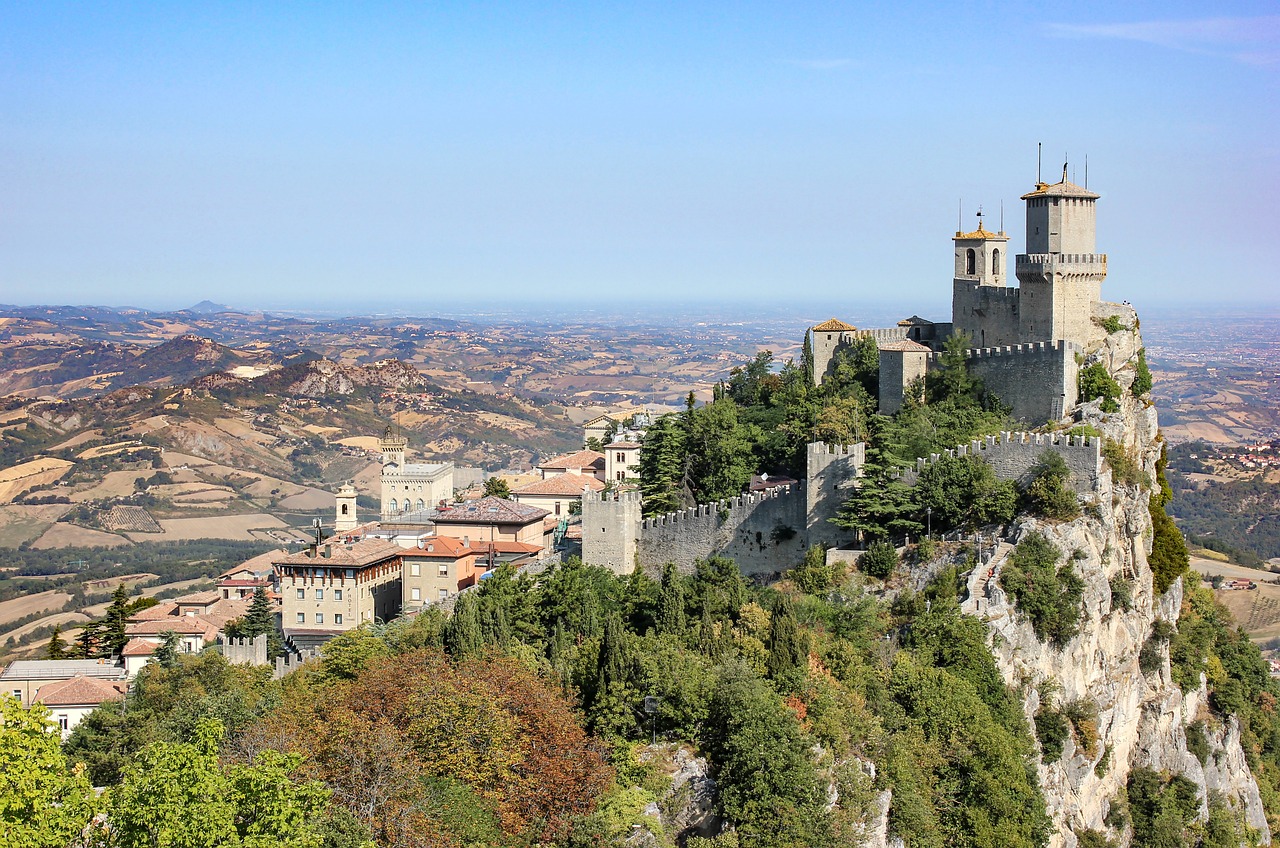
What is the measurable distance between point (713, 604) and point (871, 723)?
7.39m

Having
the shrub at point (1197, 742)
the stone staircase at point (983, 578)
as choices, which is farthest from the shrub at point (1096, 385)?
the shrub at point (1197, 742)

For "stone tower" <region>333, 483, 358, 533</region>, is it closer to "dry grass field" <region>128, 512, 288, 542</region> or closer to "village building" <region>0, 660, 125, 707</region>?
"village building" <region>0, 660, 125, 707</region>

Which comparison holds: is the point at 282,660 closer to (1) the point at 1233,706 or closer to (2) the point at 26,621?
(1) the point at 1233,706

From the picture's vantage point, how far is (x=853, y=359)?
165 feet

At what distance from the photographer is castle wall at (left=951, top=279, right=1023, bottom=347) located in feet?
153

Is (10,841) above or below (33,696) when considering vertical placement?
above

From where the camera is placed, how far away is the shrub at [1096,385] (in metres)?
43.1

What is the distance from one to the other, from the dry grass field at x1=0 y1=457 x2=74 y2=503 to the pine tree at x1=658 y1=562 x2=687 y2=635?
416ft

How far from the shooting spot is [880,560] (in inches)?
1565

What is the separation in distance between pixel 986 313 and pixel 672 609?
16054 millimetres

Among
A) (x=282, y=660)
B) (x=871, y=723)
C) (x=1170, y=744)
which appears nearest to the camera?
A: (x=871, y=723)

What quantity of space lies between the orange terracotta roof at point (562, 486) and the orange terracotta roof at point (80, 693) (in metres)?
19.2

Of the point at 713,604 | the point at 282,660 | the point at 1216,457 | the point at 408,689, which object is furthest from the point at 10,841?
the point at 1216,457

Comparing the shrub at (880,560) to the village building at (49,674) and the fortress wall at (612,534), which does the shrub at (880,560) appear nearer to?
the fortress wall at (612,534)
